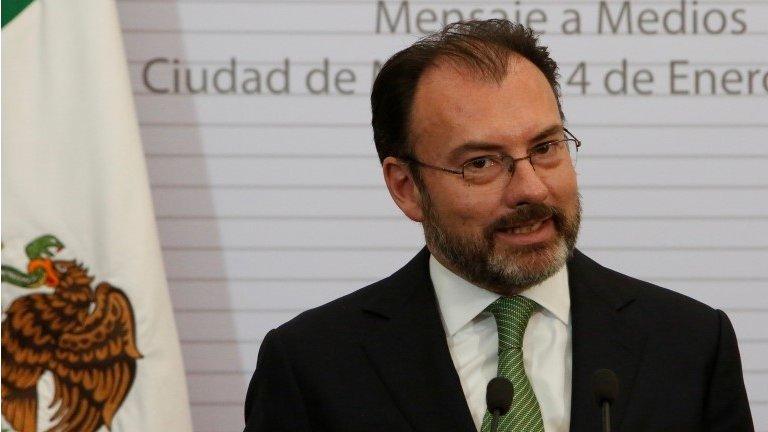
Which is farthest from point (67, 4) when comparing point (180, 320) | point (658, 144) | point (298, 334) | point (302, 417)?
point (658, 144)

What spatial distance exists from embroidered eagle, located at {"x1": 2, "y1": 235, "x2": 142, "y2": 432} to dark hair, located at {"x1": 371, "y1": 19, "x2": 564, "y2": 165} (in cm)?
84

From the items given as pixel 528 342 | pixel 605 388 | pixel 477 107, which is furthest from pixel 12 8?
pixel 605 388

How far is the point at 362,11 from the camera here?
3150 mm

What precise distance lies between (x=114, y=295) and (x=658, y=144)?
5.12 ft

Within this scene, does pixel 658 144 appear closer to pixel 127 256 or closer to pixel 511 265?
pixel 511 265

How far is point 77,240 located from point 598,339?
1.36 metres

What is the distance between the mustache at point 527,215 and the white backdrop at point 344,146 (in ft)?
3.42

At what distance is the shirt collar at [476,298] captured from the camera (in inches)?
86.0

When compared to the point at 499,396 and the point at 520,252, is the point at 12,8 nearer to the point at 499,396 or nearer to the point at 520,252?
the point at 520,252

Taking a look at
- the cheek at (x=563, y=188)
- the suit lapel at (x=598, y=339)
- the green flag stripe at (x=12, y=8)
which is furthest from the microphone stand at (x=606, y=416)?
the green flag stripe at (x=12, y=8)

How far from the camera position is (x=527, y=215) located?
6.75ft

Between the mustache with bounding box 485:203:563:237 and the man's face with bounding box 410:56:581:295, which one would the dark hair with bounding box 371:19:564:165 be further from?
the mustache with bounding box 485:203:563:237

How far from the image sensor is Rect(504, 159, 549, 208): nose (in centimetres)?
204

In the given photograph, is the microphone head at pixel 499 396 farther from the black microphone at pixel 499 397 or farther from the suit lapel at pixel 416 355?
the suit lapel at pixel 416 355
